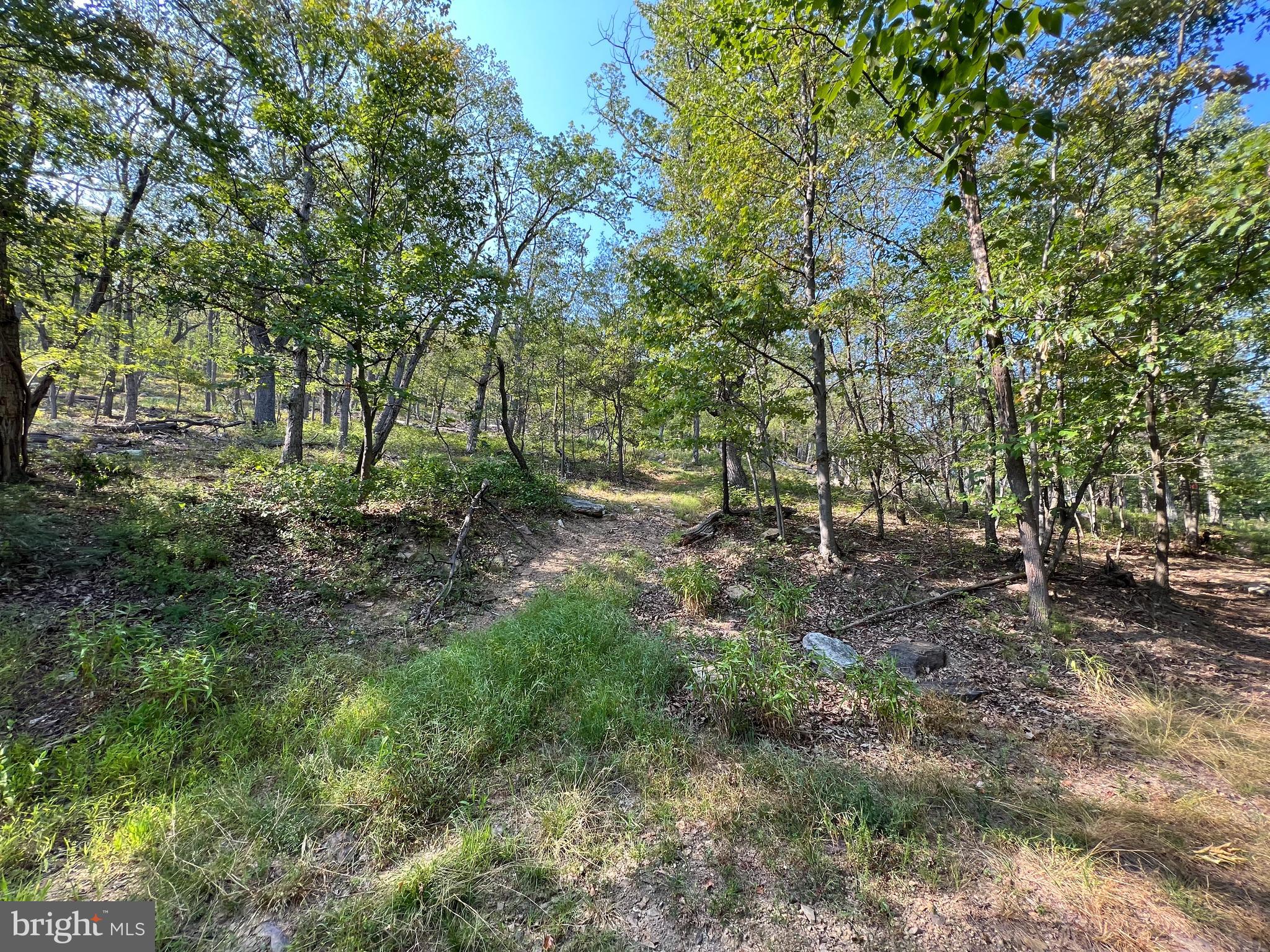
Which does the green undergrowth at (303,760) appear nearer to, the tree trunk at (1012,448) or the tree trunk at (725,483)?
the tree trunk at (1012,448)

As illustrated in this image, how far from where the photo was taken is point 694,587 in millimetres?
6438

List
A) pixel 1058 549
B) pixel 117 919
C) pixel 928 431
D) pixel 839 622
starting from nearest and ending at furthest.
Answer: pixel 117 919 < pixel 839 622 < pixel 1058 549 < pixel 928 431

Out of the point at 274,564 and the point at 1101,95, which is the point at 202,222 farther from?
the point at 1101,95

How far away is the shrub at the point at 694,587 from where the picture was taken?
20.7 ft

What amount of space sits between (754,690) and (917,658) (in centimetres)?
249

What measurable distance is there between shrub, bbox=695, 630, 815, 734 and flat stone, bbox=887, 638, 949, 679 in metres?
1.41

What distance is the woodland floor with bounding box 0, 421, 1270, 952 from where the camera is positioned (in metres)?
2.25

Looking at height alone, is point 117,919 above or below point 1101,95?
below

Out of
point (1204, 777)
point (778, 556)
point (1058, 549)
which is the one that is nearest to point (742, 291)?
point (778, 556)

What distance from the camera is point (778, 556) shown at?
8.24 meters

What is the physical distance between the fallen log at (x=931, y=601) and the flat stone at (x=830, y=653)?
0.75m

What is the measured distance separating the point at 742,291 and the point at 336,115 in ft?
25.7

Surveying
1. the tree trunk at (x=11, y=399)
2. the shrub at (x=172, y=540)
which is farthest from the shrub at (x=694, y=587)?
the tree trunk at (x=11, y=399)

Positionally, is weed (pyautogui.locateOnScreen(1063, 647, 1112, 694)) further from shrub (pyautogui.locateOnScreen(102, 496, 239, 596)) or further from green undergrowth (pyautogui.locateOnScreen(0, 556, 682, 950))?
shrub (pyautogui.locateOnScreen(102, 496, 239, 596))
